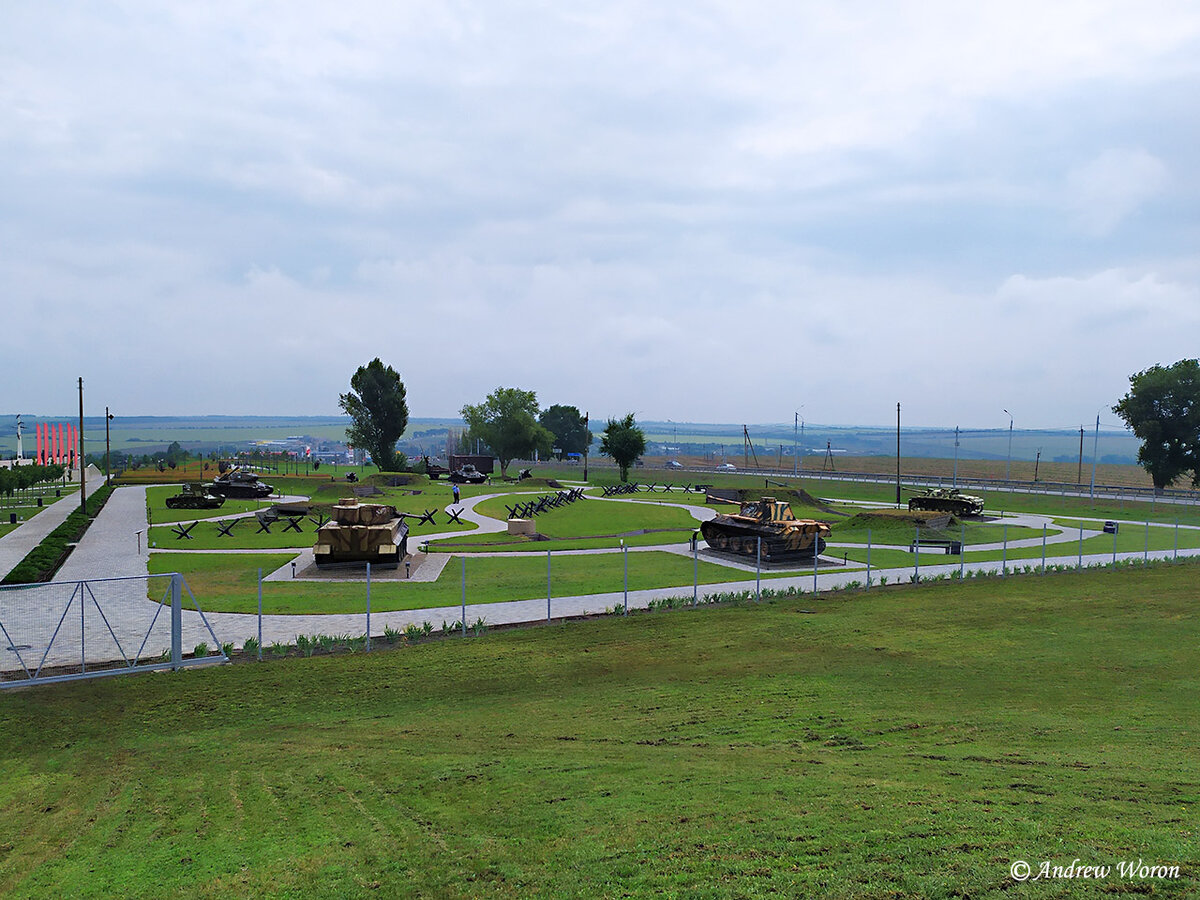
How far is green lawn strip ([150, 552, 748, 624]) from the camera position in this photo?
23.8 meters

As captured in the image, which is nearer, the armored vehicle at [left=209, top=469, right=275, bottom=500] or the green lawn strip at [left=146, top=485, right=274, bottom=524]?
the green lawn strip at [left=146, top=485, right=274, bottom=524]

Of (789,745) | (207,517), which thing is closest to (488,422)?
(207,517)

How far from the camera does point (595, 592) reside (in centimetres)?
2581

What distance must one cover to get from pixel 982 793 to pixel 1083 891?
2.67 metres

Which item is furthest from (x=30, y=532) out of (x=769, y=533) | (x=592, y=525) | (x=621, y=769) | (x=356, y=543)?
(x=621, y=769)

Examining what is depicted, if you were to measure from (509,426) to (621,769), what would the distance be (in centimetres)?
9653

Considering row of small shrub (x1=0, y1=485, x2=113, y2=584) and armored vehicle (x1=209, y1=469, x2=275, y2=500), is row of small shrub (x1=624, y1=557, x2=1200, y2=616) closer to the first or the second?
row of small shrub (x1=0, y1=485, x2=113, y2=584)

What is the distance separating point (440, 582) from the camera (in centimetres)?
2759

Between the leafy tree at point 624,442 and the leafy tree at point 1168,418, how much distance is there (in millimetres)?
45226

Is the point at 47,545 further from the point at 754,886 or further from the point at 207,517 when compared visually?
the point at 754,886

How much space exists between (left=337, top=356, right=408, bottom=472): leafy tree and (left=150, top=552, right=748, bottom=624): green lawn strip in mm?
67631

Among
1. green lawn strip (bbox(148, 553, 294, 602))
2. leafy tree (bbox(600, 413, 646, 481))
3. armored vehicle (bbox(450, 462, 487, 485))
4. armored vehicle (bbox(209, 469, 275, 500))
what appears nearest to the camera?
green lawn strip (bbox(148, 553, 294, 602))

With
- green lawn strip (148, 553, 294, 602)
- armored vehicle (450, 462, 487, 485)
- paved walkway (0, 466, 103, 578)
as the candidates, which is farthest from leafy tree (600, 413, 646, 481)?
green lawn strip (148, 553, 294, 602)

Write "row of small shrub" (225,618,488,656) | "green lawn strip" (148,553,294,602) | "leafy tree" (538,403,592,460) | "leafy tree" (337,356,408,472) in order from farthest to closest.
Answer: "leafy tree" (538,403,592,460) → "leafy tree" (337,356,408,472) → "green lawn strip" (148,553,294,602) → "row of small shrub" (225,618,488,656)
